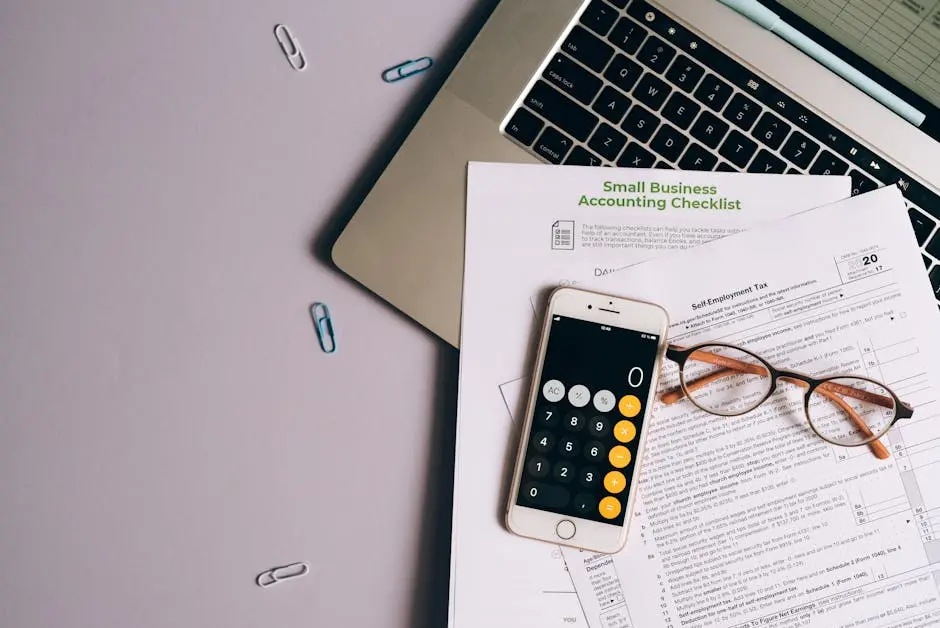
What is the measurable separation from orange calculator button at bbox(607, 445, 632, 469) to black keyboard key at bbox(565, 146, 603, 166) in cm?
23

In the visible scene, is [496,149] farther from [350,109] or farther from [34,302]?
[34,302]

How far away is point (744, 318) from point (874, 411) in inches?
5.0

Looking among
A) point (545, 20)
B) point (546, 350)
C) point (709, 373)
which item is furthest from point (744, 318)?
point (545, 20)

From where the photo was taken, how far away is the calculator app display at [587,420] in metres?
0.61

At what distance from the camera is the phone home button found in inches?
24.0

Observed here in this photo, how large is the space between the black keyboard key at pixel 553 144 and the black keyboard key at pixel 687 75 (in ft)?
0.33

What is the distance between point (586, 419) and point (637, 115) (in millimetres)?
253

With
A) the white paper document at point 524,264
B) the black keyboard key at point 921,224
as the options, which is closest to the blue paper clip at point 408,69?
the white paper document at point 524,264

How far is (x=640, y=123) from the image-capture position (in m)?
0.62

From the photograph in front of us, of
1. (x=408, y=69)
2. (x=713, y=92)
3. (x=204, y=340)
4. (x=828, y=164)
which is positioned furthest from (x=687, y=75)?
(x=204, y=340)

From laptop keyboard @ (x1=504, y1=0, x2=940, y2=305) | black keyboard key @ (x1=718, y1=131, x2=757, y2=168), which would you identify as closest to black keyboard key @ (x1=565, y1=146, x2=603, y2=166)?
laptop keyboard @ (x1=504, y1=0, x2=940, y2=305)

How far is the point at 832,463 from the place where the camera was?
1.98 feet

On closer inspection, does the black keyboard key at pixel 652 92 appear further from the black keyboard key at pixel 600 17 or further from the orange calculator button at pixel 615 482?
the orange calculator button at pixel 615 482

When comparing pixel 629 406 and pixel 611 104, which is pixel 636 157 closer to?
pixel 611 104
